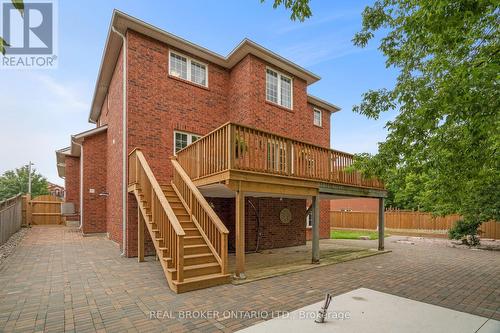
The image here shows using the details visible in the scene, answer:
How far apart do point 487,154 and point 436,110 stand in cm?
233

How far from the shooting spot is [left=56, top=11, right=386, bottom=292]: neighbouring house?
7.02 meters

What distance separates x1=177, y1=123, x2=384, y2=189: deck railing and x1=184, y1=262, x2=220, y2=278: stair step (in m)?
2.27

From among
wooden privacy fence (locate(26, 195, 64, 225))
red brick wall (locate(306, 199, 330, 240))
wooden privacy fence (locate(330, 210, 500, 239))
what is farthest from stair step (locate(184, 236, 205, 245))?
wooden privacy fence (locate(26, 195, 64, 225))

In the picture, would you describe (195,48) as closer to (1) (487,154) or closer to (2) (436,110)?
(2) (436,110)

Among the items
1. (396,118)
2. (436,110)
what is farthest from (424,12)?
(396,118)

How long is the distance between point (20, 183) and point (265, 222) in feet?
142

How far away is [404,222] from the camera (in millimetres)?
21828

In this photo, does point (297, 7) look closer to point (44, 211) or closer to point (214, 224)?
point (214, 224)

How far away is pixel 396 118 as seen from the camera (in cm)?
604

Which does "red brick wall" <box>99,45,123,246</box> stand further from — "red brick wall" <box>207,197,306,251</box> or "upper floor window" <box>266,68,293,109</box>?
"upper floor window" <box>266,68,293,109</box>

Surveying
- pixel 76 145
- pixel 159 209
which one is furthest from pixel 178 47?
pixel 76 145

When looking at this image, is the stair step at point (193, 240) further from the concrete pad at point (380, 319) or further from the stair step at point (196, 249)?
the concrete pad at point (380, 319)

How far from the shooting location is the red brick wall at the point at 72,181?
19172mm

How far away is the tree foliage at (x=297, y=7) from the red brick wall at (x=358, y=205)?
30.9 metres
